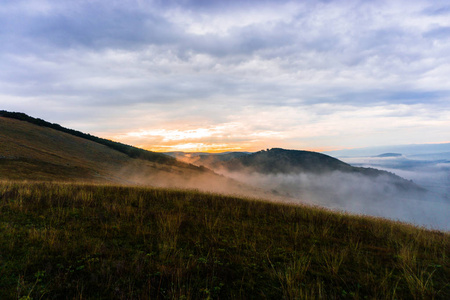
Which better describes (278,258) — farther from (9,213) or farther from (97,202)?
(9,213)

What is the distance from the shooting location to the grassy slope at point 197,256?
12.7 ft

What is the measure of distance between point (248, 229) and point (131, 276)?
4096mm

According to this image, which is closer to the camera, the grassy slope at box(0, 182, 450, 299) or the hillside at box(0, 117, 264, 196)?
the grassy slope at box(0, 182, 450, 299)

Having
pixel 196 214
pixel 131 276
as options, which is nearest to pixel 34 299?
pixel 131 276

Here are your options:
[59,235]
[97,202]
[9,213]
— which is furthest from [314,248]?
[9,213]

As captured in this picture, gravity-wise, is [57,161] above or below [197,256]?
above

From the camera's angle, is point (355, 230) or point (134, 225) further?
point (355, 230)

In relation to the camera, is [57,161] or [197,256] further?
[57,161]

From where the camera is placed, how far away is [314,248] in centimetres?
595

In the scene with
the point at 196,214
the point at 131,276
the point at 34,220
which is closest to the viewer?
the point at 131,276

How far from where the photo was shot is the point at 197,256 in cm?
505

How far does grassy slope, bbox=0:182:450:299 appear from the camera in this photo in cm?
386

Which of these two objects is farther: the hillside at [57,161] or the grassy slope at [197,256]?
the hillside at [57,161]

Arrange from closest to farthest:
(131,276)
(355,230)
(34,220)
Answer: (131,276) < (34,220) < (355,230)
